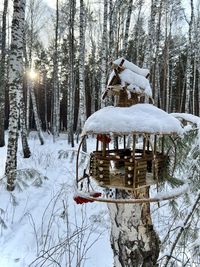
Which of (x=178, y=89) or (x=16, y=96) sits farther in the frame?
(x=178, y=89)

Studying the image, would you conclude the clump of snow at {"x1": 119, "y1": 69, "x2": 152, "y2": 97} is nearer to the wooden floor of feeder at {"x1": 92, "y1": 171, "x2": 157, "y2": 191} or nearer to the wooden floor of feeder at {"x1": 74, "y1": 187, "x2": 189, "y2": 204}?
the wooden floor of feeder at {"x1": 92, "y1": 171, "x2": 157, "y2": 191}

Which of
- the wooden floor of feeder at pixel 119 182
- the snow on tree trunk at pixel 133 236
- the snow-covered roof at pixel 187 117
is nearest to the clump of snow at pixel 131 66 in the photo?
the snow-covered roof at pixel 187 117

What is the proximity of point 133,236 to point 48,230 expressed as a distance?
157 cm

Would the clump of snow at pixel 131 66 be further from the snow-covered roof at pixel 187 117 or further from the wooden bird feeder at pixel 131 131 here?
the snow-covered roof at pixel 187 117

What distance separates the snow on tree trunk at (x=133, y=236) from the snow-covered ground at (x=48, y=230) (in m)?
0.75

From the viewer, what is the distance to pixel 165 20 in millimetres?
19719

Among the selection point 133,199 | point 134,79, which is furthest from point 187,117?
point 133,199

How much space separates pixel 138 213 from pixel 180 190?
40 cm

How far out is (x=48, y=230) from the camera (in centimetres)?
383

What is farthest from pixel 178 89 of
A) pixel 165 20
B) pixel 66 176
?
pixel 66 176

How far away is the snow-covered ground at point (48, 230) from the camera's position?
4.23 meters

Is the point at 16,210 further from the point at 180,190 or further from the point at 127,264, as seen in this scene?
the point at 180,190

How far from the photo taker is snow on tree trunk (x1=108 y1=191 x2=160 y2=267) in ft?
8.38

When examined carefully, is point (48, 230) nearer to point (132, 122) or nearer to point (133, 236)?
point (133, 236)
